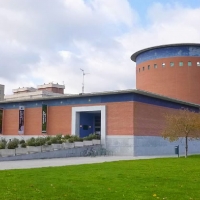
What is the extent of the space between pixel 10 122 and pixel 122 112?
1695 centimetres

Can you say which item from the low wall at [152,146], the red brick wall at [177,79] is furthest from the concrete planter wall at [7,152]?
the red brick wall at [177,79]

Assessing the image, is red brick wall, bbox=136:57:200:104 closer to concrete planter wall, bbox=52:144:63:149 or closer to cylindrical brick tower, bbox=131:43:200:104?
cylindrical brick tower, bbox=131:43:200:104

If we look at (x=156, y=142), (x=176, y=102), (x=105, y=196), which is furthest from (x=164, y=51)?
(x=105, y=196)

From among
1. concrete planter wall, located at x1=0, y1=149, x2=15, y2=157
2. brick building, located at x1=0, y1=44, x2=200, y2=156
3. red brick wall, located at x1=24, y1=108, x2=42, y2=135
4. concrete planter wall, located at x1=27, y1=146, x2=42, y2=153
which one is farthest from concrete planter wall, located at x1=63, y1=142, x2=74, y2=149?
red brick wall, located at x1=24, y1=108, x2=42, y2=135

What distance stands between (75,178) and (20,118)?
3108cm

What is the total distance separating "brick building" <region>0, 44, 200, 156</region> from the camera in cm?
3444

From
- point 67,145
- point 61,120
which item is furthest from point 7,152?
point 61,120

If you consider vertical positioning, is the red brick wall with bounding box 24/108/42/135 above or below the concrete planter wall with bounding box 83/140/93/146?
above

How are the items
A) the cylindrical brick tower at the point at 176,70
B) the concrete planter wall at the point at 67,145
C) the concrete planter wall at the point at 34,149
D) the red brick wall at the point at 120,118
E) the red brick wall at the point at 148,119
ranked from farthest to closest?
the cylindrical brick tower at the point at 176,70 → the red brick wall at the point at 148,119 → the red brick wall at the point at 120,118 → the concrete planter wall at the point at 67,145 → the concrete planter wall at the point at 34,149

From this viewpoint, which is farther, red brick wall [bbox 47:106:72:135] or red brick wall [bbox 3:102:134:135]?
red brick wall [bbox 47:106:72:135]

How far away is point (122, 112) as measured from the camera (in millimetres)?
34625

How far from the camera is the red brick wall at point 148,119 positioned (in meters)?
34.4

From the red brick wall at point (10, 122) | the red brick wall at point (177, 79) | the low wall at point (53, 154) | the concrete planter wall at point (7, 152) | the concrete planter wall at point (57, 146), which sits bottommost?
the low wall at point (53, 154)

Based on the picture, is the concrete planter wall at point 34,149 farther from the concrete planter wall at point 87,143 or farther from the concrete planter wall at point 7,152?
the concrete planter wall at point 87,143
